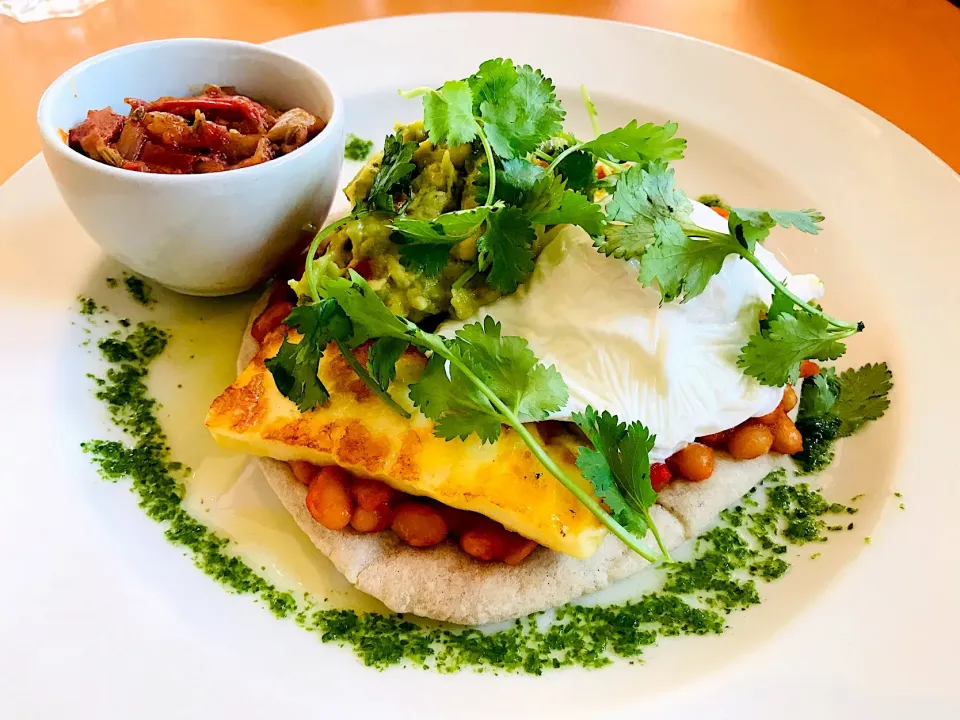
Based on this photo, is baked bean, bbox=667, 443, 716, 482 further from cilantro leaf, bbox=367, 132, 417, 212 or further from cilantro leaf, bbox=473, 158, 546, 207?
cilantro leaf, bbox=367, 132, 417, 212

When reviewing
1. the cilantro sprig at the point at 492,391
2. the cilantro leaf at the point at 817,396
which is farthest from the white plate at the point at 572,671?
the cilantro sprig at the point at 492,391

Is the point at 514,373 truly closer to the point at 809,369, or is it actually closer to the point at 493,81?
the point at 493,81

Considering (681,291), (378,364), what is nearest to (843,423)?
(681,291)

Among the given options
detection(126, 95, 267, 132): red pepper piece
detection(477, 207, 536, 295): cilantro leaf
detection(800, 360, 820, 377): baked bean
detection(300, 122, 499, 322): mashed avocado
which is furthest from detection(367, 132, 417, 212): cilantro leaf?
detection(800, 360, 820, 377): baked bean

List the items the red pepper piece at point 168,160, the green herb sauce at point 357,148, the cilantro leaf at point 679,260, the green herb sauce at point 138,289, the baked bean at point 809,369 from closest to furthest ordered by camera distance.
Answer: the cilantro leaf at point 679,260 → the red pepper piece at point 168,160 → the baked bean at point 809,369 → the green herb sauce at point 138,289 → the green herb sauce at point 357,148

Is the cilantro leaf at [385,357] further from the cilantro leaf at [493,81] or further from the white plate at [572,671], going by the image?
the cilantro leaf at [493,81]

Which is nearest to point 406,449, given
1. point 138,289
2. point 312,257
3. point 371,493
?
point 371,493

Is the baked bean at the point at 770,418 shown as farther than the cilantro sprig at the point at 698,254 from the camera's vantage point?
Yes
